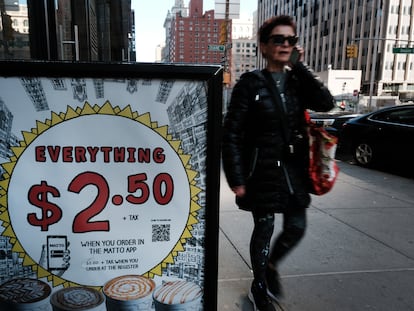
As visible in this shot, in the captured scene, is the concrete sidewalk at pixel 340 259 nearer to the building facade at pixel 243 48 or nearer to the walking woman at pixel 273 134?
the walking woman at pixel 273 134

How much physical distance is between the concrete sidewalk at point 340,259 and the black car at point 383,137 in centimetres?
241

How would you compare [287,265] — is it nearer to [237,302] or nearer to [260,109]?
[237,302]

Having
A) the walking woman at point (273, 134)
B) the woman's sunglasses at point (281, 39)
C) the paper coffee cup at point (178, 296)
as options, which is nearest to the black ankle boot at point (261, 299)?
the walking woman at point (273, 134)

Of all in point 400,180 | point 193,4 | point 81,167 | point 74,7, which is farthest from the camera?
point 193,4

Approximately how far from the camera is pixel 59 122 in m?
1.81

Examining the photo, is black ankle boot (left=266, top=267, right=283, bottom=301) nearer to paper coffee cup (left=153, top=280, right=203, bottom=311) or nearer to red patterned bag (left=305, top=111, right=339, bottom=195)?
red patterned bag (left=305, top=111, right=339, bottom=195)

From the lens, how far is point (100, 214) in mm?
1887

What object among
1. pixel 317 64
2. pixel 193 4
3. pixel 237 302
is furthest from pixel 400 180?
pixel 317 64

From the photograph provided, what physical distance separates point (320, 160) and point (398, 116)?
7.04 meters

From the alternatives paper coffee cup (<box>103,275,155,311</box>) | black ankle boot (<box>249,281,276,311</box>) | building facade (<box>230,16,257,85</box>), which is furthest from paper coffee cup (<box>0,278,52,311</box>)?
building facade (<box>230,16,257,85</box>)

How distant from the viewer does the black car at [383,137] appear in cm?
820

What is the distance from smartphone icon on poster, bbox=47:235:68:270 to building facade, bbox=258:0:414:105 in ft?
217

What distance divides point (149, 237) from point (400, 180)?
716cm

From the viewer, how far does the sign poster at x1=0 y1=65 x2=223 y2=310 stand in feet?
5.93
